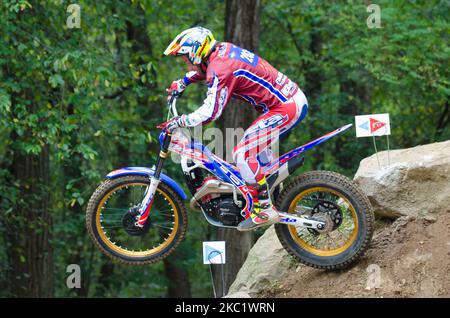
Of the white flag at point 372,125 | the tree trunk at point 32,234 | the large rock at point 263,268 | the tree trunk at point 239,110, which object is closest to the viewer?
the white flag at point 372,125

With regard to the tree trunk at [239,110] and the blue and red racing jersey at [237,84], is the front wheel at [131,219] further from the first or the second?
the tree trunk at [239,110]

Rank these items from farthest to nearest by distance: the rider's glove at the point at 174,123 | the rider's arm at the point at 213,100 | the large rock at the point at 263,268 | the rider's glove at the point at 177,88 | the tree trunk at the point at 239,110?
the tree trunk at the point at 239,110 → the large rock at the point at 263,268 → the rider's glove at the point at 177,88 → the rider's glove at the point at 174,123 → the rider's arm at the point at 213,100

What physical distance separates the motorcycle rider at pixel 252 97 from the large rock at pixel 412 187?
1.21 metres

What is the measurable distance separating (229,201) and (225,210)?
9 cm

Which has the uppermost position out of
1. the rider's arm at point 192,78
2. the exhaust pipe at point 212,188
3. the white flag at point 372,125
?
the rider's arm at point 192,78

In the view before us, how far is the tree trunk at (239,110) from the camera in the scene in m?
9.77

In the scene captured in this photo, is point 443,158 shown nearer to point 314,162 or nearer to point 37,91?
point 37,91

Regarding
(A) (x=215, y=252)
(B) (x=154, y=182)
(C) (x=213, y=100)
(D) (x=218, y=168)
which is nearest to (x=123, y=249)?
(B) (x=154, y=182)

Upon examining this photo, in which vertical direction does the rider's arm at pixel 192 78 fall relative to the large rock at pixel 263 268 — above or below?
above

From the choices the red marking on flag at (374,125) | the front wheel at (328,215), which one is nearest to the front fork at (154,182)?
the front wheel at (328,215)

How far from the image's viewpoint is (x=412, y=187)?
22.8 ft

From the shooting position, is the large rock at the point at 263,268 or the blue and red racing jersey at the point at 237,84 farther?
the large rock at the point at 263,268

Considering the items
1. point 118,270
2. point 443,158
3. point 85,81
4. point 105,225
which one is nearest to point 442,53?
point 443,158

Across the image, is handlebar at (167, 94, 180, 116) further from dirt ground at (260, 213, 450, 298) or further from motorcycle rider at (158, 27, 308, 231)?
dirt ground at (260, 213, 450, 298)
